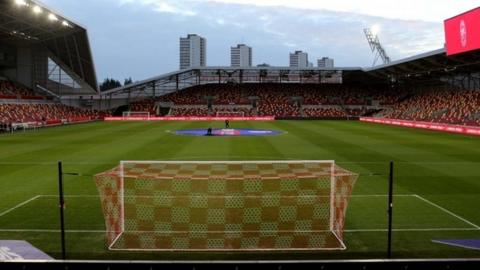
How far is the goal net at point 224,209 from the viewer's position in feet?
32.1

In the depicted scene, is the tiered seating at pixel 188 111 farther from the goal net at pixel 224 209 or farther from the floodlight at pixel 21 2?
the goal net at pixel 224 209

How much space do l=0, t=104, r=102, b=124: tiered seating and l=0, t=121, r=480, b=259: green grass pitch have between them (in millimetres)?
23292

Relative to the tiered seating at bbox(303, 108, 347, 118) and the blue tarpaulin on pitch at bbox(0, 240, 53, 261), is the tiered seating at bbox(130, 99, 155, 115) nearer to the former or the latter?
the tiered seating at bbox(303, 108, 347, 118)

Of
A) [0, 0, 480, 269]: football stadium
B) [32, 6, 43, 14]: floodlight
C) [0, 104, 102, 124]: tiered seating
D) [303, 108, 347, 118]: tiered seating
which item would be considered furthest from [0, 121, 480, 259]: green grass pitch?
[303, 108, 347, 118]: tiered seating

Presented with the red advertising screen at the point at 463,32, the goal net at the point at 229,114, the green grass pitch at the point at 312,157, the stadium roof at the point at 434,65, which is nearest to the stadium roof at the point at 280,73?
the stadium roof at the point at 434,65

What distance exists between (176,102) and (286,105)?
2171cm

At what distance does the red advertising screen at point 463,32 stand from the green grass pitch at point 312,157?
44.4ft

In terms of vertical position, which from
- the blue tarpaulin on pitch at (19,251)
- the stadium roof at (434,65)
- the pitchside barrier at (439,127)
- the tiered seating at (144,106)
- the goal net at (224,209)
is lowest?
the blue tarpaulin on pitch at (19,251)

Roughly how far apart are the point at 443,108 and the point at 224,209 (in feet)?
177

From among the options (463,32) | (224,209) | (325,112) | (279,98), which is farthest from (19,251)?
(279,98)

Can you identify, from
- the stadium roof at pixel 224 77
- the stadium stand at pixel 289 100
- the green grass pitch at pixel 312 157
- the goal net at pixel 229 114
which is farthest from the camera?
the stadium roof at pixel 224 77

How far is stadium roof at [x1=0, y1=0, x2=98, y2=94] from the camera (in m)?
48.9

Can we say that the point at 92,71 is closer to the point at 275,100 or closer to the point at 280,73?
the point at 280,73

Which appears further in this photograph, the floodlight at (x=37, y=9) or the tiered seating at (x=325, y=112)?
the tiered seating at (x=325, y=112)
